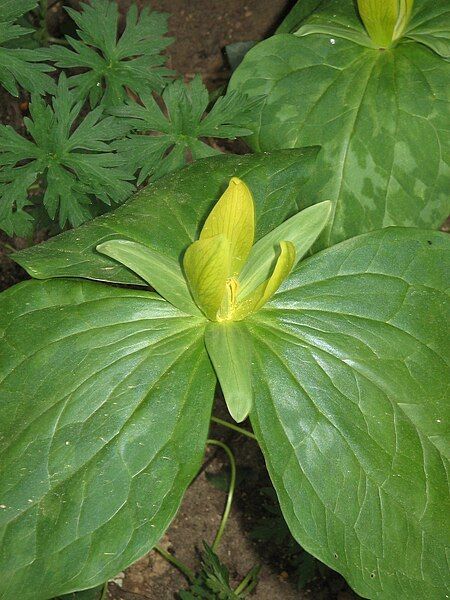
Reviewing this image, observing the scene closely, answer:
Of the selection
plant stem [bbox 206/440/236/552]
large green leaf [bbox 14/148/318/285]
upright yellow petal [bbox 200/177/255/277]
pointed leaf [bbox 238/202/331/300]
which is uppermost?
large green leaf [bbox 14/148/318/285]

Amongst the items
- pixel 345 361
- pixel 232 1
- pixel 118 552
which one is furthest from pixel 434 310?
pixel 232 1

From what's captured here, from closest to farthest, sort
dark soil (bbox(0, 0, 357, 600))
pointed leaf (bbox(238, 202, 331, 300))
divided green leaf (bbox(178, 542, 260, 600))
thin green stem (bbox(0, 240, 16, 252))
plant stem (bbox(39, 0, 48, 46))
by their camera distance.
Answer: pointed leaf (bbox(238, 202, 331, 300)) < divided green leaf (bbox(178, 542, 260, 600)) < dark soil (bbox(0, 0, 357, 600)) < thin green stem (bbox(0, 240, 16, 252)) < plant stem (bbox(39, 0, 48, 46))

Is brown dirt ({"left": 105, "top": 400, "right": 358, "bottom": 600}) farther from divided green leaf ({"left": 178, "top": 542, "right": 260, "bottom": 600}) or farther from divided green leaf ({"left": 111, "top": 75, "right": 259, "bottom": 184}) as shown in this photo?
divided green leaf ({"left": 111, "top": 75, "right": 259, "bottom": 184})

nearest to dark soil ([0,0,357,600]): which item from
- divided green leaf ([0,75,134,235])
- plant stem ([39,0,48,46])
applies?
plant stem ([39,0,48,46])

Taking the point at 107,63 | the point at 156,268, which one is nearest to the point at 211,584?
the point at 156,268

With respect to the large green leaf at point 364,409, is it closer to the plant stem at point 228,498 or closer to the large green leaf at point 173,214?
the large green leaf at point 173,214
